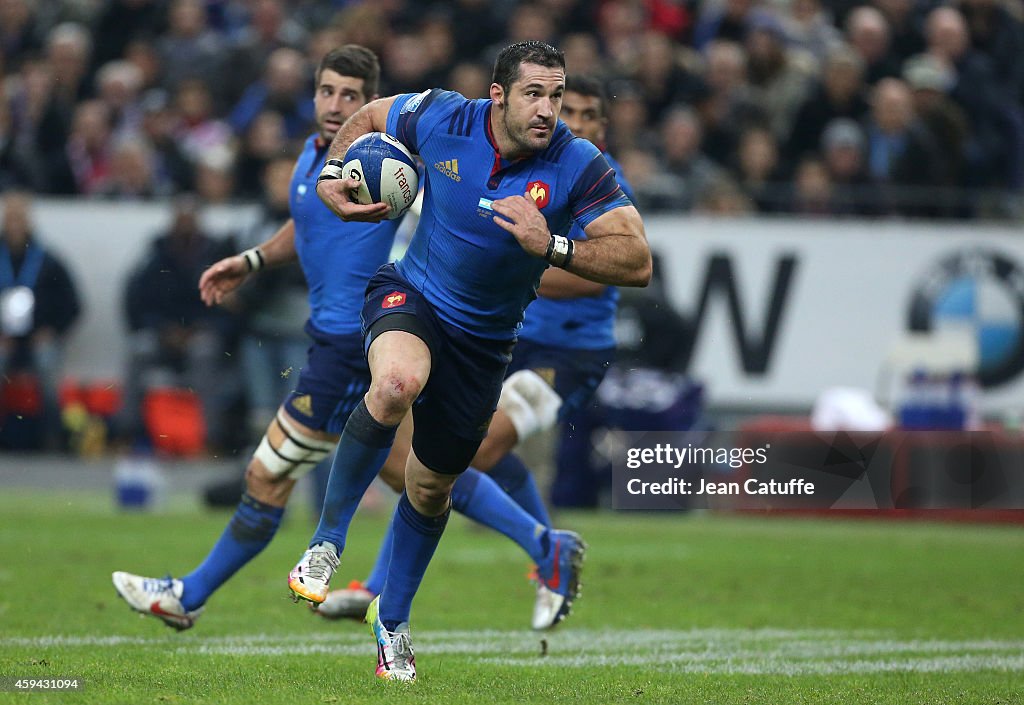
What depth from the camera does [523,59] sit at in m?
6.32

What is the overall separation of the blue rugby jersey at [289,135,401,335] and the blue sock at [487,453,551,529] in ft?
4.87

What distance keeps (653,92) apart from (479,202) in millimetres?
11714

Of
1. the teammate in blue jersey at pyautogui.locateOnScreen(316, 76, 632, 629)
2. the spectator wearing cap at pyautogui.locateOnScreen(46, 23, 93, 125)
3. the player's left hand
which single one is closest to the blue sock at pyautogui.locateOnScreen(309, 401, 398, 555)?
the player's left hand

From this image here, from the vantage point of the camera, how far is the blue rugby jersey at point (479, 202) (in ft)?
20.7

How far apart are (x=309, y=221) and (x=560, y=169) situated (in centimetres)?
186

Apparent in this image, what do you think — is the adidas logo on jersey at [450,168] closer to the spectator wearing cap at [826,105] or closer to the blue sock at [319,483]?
the blue sock at [319,483]

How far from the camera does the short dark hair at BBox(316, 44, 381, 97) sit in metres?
7.79

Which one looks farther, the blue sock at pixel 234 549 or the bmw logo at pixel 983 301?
the bmw logo at pixel 983 301

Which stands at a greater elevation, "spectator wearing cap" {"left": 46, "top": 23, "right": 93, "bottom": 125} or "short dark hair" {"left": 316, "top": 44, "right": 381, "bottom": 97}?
"short dark hair" {"left": 316, "top": 44, "right": 381, "bottom": 97}

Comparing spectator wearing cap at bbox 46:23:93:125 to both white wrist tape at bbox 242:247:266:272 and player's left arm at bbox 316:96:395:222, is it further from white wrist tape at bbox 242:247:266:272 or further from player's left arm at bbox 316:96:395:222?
player's left arm at bbox 316:96:395:222

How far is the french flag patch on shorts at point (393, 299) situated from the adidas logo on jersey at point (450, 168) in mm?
500

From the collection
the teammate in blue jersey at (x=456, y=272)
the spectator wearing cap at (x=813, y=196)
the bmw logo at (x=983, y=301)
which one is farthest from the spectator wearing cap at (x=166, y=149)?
the teammate in blue jersey at (x=456, y=272)

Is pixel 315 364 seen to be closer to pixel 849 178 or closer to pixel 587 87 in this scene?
pixel 587 87

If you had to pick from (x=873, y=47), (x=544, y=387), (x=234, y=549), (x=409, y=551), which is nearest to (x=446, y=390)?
(x=409, y=551)
